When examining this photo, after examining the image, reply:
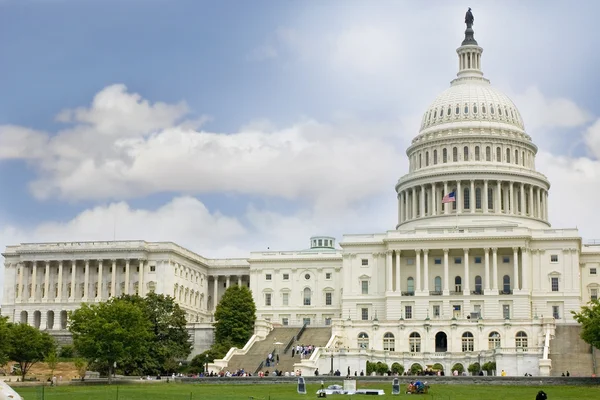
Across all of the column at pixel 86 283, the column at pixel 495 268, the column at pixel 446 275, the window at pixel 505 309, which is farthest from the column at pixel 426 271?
the column at pixel 86 283

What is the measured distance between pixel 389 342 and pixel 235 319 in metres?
17.2

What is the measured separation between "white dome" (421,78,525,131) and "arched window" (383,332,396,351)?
44488 mm

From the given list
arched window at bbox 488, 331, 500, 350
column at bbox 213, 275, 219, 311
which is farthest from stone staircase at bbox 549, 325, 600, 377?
column at bbox 213, 275, 219, 311

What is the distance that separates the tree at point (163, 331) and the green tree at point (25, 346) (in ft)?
32.4

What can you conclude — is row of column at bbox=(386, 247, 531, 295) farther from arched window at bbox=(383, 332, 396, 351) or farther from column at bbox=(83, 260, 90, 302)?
column at bbox=(83, 260, 90, 302)

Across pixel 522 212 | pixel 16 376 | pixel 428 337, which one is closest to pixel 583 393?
pixel 428 337

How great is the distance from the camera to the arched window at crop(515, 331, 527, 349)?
116m

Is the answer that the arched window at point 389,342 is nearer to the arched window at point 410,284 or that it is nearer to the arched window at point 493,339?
the arched window at point 493,339

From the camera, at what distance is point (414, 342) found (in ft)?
391

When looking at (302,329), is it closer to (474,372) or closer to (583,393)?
(474,372)

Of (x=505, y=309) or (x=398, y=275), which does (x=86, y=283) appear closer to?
(x=398, y=275)

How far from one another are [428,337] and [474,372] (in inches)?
571

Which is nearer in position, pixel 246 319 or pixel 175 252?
pixel 246 319

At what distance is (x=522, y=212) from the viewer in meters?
148
